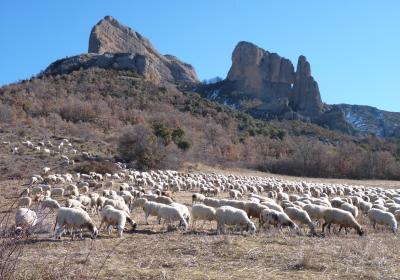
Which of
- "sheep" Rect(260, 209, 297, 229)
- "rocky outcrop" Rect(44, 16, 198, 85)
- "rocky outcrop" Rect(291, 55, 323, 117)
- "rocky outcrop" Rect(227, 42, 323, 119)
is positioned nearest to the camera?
"sheep" Rect(260, 209, 297, 229)

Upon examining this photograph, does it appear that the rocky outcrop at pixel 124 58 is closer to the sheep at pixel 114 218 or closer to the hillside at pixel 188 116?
the hillside at pixel 188 116

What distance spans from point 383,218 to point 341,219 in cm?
200

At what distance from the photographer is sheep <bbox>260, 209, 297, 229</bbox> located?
572 inches

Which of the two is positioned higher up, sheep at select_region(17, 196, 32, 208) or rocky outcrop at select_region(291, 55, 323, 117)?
rocky outcrop at select_region(291, 55, 323, 117)

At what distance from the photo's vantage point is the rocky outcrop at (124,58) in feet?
371

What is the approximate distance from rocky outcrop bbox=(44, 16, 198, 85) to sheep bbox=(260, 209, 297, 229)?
9953 cm

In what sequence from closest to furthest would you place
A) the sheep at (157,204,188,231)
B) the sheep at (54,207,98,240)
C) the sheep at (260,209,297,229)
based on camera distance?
the sheep at (54,207,98,240) → the sheep at (157,204,188,231) → the sheep at (260,209,297,229)

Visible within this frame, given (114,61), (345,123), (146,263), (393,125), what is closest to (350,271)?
(146,263)

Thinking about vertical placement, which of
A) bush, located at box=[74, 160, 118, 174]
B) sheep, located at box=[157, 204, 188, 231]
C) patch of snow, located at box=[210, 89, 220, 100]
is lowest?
sheep, located at box=[157, 204, 188, 231]

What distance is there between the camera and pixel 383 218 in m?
16.1

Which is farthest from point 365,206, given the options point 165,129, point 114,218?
point 165,129

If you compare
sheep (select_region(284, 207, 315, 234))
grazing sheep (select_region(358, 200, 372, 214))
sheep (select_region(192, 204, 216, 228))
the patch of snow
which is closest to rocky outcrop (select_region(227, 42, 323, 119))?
the patch of snow

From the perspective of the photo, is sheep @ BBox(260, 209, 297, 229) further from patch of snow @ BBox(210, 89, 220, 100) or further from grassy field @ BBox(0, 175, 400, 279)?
patch of snow @ BBox(210, 89, 220, 100)

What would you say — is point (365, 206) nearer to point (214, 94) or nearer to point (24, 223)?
point (24, 223)
